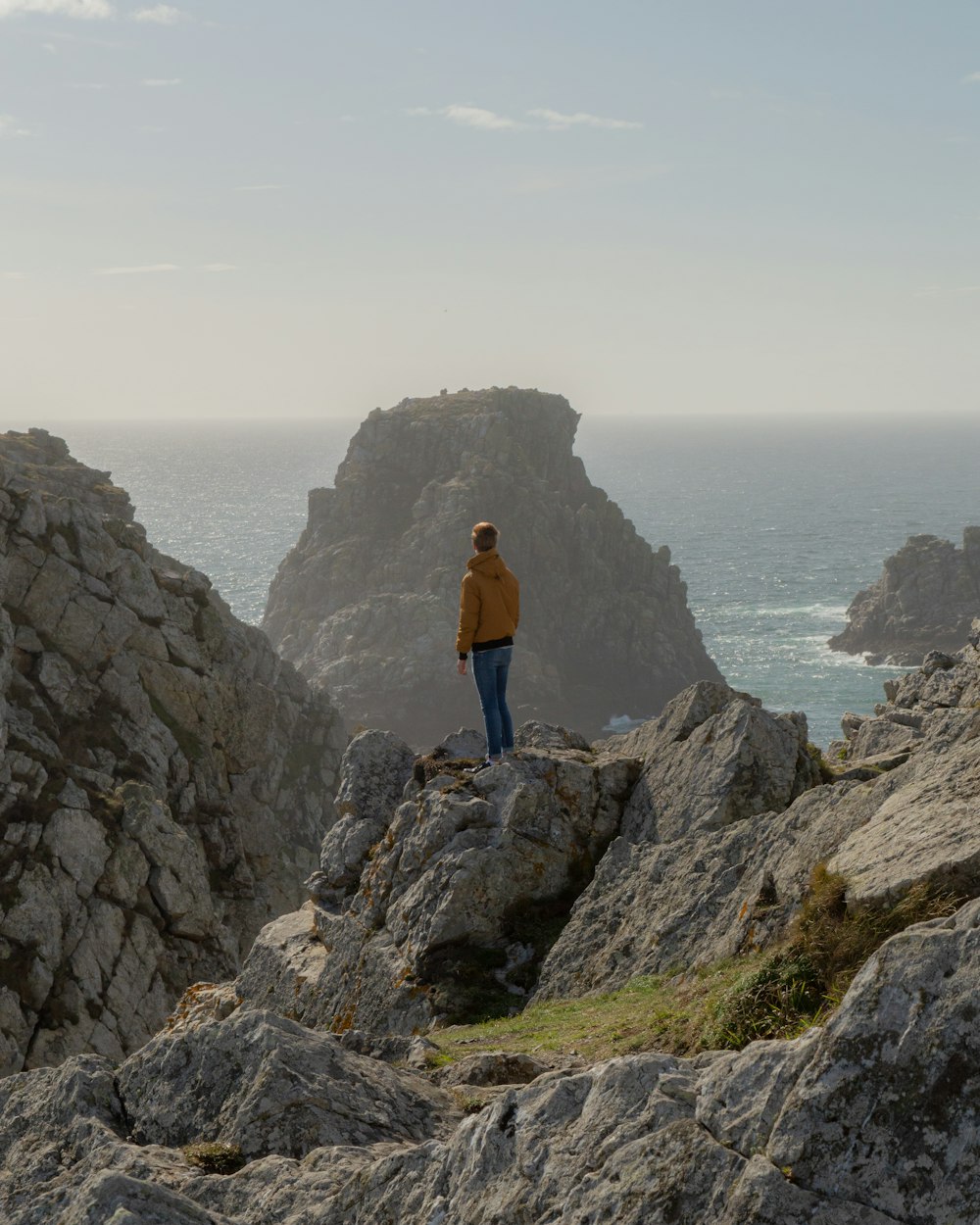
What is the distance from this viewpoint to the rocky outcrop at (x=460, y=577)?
123 m

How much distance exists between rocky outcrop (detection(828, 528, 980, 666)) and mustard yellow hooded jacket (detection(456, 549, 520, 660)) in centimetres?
11590

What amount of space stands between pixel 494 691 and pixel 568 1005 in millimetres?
6414

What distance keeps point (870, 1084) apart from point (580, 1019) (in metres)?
6.38

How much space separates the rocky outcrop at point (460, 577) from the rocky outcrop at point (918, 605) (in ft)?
68.2

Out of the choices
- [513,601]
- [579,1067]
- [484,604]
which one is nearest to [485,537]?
[484,604]

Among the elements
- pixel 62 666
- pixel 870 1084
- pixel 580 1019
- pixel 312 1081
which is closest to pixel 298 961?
pixel 580 1019

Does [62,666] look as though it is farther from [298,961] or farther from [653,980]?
[653,980]

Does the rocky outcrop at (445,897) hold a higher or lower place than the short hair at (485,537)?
lower

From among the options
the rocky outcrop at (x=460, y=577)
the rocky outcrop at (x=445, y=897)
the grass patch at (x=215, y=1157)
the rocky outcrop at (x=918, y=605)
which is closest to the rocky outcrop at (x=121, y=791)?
the rocky outcrop at (x=445, y=897)

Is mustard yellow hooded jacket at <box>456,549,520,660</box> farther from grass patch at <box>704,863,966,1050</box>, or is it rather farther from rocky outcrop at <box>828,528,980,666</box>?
rocky outcrop at <box>828,528,980,666</box>

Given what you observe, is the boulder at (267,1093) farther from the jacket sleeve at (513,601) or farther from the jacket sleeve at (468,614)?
the jacket sleeve at (513,601)

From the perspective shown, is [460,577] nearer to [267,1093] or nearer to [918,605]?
[918,605]

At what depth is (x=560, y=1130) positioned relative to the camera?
6.43 m

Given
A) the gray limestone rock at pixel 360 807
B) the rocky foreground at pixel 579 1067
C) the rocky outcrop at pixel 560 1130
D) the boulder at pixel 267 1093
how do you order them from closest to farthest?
the rocky outcrop at pixel 560 1130
the rocky foreground at pixel 579 1067
the boulder at pixel 267 1093
the gray limestone rock at pixel 360 807
